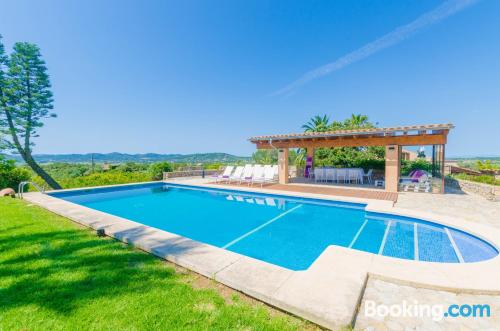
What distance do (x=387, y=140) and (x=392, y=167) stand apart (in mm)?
1319

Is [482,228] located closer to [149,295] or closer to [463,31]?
[149,295]

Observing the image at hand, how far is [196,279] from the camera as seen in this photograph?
116 inches

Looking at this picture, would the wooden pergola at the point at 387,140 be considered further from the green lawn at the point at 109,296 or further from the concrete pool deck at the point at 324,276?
the green lawn at the point at 109,296

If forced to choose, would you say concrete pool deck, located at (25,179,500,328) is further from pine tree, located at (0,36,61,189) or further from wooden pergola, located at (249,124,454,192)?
pine tree, located at (0,36,61,189)

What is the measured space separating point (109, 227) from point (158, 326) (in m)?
3.89

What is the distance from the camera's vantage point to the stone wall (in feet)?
27.9

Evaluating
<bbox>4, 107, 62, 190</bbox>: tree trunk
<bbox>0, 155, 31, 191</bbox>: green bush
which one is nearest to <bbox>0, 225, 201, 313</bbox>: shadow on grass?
<bbox>0, 155, 31, 191</bbox>: green bush

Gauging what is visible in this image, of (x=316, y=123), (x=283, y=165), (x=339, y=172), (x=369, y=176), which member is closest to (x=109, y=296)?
(x=283, y=165)

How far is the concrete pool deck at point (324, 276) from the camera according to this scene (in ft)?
7.64

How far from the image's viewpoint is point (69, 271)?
9.71 ft

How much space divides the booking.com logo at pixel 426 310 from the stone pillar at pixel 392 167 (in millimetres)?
8727

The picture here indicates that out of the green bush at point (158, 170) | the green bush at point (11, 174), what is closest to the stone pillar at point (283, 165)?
the green bush at point (158, 170)

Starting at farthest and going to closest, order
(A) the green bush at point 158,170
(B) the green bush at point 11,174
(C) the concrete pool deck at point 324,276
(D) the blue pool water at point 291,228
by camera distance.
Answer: (A) the green bush at point 158,170 < (B) the green bush at point 11,174 < (D) the blue pool water at point 291,228 < (C) the concrete pool deck at point 324,276

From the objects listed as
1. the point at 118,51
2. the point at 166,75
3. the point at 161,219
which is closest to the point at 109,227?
the point at 161,219
